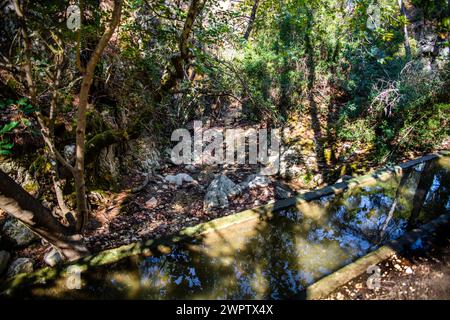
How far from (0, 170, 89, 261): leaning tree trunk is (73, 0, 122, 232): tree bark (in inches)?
6.4

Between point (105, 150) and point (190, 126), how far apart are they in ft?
11.7

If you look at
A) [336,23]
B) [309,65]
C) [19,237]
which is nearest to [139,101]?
[19,237]

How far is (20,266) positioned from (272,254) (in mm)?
2652

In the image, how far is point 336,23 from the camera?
683cm

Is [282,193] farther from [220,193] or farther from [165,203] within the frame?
[165,203]

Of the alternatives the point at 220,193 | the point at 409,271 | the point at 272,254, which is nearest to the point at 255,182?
the point at 220,193

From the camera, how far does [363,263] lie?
2213 millimetres

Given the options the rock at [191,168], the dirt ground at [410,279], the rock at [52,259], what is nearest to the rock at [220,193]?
the rock at [191,168]

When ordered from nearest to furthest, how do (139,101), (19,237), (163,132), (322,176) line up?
(19,237) < (139,101) < (322,176) < (163,132)

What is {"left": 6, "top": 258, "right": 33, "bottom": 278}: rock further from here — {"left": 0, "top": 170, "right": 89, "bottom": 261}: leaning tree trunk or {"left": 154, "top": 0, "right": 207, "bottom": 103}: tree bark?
{"left": 154, "top": 0, "right": 207, "bottom": 103}: tree bark

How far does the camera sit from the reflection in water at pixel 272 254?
7.09 feet

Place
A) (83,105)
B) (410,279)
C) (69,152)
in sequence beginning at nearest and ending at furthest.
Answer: (83,105) → (410,279) → (69,152)

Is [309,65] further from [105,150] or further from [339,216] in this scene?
[105,150]

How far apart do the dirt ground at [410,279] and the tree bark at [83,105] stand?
2.24m
